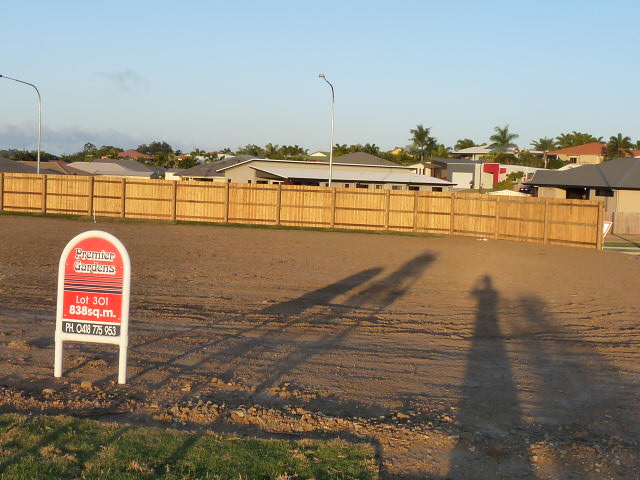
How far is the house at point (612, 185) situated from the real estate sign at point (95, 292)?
42545 mm

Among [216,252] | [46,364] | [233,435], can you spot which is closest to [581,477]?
[233,435]

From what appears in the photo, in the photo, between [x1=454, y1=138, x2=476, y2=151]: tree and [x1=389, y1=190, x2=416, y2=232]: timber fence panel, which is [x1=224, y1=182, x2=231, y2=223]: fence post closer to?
[x1=389, y1=190, x2=416, y2=232]: timber fence panel

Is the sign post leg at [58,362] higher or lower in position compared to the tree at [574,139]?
lower

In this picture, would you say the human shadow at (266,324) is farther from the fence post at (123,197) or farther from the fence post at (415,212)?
the fence post at (123,197)

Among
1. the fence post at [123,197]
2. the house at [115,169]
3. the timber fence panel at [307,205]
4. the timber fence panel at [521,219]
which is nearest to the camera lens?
the timber fence panel at [521,219]

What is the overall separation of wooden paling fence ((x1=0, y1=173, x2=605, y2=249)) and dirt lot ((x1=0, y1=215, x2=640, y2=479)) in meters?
16.6

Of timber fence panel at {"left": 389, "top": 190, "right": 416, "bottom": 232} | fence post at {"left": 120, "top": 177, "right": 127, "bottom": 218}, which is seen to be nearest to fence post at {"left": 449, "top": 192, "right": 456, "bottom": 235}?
timber fence panel at {"left": 389, "top": 190, "right": 416, "bottom": 232}

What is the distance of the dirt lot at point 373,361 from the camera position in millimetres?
7184

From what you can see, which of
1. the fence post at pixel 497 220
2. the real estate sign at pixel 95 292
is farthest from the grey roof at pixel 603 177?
the real estate sign at pixel 95 292

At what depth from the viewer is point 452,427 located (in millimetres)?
7465

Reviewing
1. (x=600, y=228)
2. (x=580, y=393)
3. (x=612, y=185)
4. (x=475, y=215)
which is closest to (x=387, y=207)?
(x=475, y=215)

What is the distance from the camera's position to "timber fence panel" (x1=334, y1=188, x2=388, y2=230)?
40531mm

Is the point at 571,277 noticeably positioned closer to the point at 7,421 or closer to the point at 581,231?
the point at 581,231

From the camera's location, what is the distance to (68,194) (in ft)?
141
